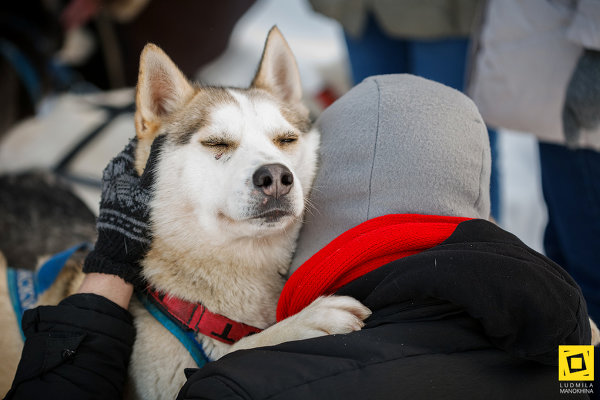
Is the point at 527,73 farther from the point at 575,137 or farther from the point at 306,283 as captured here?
the point at 306,283

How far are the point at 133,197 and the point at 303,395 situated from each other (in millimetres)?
728

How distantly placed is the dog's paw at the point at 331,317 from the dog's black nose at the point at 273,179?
0.27 m

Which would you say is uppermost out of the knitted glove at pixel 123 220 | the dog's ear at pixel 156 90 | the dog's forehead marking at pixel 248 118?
the dog's ear at pixel 156 90

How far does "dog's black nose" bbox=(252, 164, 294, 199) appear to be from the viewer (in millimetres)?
1101

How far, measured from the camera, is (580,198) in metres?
1.92

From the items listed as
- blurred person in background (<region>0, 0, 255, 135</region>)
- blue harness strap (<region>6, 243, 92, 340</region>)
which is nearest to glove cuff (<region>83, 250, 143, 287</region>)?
blue harness strap (<region>6, 243, 92, 340</region>)

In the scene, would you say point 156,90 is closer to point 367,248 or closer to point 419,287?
point 367,248

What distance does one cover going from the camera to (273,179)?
43.4 inches

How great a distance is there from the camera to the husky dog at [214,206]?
1.13 metres

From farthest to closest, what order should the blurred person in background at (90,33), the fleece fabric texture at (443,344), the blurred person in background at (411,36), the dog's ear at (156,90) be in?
the blurred person in background at (90,33)
the blurred person in background at (411,36)
the dog's ear at (156,90)
the fleece fabric texture at (443,344)

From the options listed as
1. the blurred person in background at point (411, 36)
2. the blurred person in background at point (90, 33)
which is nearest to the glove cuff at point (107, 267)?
the blurred person in background at point (411, 36)

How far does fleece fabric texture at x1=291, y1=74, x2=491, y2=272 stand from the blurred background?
139cm

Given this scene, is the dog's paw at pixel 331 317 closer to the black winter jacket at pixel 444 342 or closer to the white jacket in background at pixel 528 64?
the black winter jacket at pixel 444 342

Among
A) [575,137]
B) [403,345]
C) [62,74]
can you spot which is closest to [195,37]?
[62,74]
